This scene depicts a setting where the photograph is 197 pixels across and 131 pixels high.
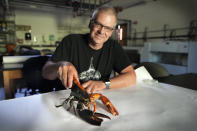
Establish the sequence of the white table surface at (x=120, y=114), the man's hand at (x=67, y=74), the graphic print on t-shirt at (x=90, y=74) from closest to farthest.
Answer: the white table surface at (x=120, y=114) → the man's hand at (x=67, y=74) → the graphic print on t-shirt at (x=90, y=74)

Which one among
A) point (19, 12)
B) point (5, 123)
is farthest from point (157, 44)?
point (19, 12)

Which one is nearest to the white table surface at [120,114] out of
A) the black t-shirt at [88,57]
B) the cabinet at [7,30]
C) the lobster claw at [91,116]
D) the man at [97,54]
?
the lobster claw at [91,116]

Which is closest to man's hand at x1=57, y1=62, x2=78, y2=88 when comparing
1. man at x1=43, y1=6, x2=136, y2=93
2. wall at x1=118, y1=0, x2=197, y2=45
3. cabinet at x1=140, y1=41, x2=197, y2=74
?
man at x1=43, y1=6, x2=136, y2=93

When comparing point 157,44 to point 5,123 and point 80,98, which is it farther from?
point 5,123

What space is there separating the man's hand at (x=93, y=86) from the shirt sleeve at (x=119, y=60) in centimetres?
34

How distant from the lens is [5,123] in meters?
0.43

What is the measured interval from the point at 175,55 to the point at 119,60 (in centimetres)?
196

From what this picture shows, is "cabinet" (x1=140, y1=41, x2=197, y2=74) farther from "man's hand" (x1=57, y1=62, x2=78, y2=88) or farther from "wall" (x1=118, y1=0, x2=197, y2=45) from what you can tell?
"man's hand" (x1=57, y1=62, x2=78, y2=88)

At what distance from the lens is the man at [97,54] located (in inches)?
36.6

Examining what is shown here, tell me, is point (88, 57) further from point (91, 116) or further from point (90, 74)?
point (91, 116)

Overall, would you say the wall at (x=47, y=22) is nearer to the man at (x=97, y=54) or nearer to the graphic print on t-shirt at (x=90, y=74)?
the man at (x=97, y=54)

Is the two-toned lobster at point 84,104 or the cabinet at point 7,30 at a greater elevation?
the cabinet at point 7,30

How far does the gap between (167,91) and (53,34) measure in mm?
4145

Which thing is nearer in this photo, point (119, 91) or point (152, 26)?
point (119, 91)
